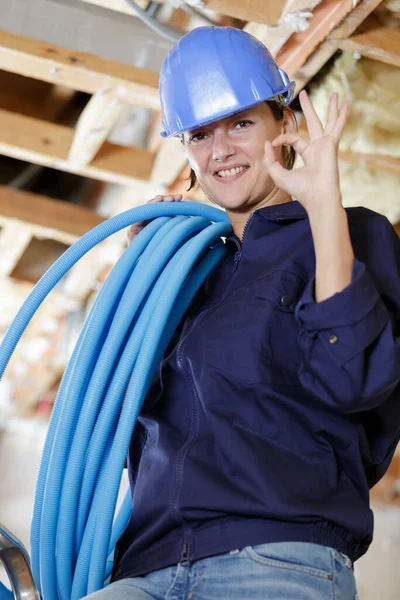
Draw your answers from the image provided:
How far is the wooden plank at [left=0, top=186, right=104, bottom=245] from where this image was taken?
3.63 meters

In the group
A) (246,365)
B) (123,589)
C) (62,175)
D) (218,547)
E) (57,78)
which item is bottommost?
(62,175)

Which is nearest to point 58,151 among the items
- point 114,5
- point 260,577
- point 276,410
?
point 114,5

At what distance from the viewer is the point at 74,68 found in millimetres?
2584

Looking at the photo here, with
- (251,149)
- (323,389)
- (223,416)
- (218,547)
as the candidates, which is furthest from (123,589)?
(251,149)

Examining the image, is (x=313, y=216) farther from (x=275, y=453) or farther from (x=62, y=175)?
(x=62, y=175)

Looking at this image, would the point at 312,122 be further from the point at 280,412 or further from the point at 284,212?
the point at 280,412

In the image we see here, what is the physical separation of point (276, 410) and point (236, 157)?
1.59ft

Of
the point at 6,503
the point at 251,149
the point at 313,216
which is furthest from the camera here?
the point at 6,503

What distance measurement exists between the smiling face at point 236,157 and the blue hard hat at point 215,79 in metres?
0.03

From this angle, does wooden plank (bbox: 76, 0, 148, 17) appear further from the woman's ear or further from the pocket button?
the pocket button

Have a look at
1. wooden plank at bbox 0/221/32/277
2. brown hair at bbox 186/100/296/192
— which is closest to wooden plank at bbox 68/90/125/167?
wooden plank at bbox 0/221/32/277

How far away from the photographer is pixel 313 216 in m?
1.22

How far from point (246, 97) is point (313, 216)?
42cm

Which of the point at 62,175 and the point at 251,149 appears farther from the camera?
the point at 62,175
